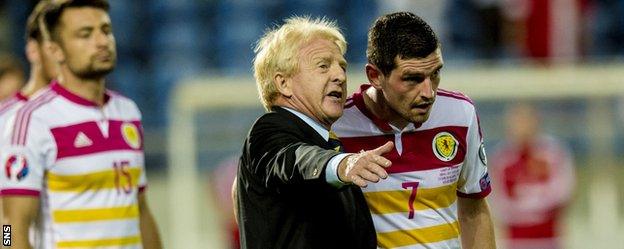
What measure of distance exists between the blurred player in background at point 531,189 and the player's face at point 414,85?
5347 mm

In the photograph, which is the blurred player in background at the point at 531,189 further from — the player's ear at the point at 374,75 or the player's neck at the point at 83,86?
the player's ear at the point at 374,75

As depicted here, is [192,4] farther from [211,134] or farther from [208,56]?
[211,134]

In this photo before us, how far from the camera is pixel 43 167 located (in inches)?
168

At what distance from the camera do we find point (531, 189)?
8969 mm

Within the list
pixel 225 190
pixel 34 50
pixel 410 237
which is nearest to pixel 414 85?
pixel 410 237

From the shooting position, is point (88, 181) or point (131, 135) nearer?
point (88, 181)

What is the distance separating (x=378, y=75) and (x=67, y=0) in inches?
53.8

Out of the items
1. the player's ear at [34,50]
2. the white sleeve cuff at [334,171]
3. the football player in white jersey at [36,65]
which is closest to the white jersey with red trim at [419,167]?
the white sleeve cuff at [334,171]

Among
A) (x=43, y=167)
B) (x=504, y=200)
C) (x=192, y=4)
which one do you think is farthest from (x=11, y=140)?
(x=192, y=4)

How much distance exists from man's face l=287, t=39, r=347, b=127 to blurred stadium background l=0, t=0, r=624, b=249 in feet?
16.2

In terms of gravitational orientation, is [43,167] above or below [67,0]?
below

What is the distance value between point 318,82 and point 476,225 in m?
0.93

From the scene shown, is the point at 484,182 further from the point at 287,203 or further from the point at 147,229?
the point at 147,229

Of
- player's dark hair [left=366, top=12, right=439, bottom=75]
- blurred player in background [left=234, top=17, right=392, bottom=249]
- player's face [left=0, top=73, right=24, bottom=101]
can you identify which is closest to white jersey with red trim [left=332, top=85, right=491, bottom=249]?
player's dark hair [left=366, top=12, right=439, bottom=75]
